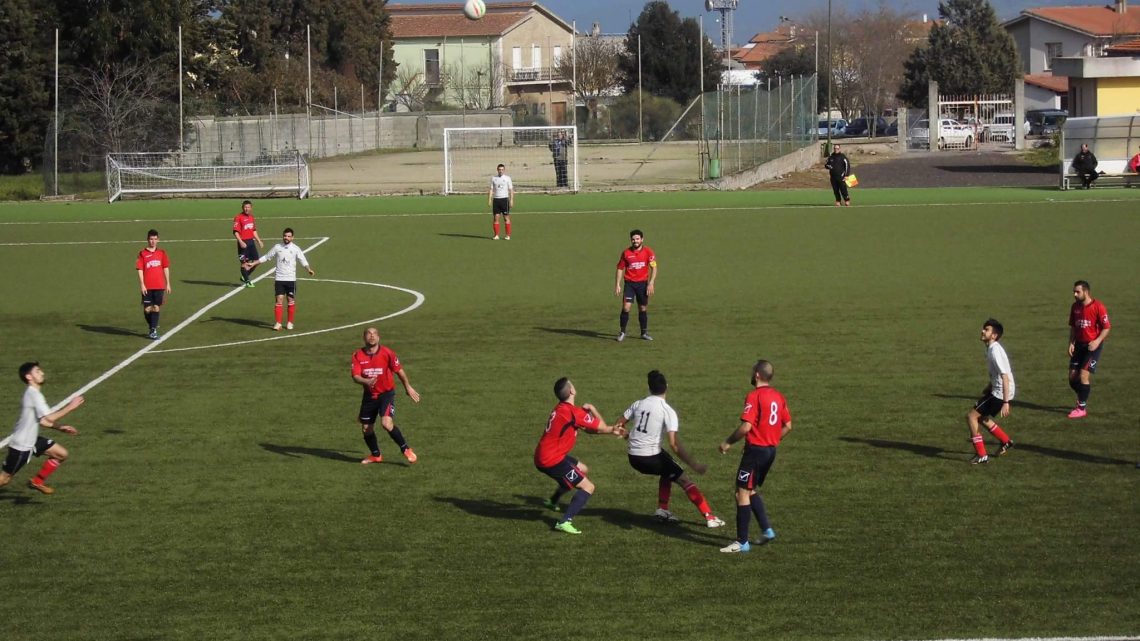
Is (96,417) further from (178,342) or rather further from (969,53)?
(969,53)

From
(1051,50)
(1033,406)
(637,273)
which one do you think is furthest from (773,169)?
(1051,50)

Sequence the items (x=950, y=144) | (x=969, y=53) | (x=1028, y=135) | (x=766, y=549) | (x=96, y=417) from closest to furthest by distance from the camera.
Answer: (x=766, y=549)
(x=96, y=417)
(x=950, y=144)
(x=1028, y=135)
(x=969, y=53)

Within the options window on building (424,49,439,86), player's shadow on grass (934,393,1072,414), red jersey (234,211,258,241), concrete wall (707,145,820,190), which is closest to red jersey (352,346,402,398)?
player's shadow on grass (934,393,1072,414)

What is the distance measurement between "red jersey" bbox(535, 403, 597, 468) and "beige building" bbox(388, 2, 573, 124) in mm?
98205

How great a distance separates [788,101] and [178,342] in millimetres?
45567

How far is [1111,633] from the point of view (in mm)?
9844

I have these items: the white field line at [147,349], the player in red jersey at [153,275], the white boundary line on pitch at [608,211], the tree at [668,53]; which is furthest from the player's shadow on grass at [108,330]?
the tree at [668,53]

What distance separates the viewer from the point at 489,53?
11294 cm

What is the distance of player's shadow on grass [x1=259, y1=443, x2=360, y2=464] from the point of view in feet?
51.2

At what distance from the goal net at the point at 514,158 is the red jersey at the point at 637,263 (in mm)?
29349

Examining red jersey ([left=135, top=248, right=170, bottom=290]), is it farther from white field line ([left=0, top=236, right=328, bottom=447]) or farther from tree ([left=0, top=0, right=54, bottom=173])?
tree ([left=0, top=0, right=54, bottom=173])

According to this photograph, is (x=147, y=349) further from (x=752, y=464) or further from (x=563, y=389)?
(x=752, y=464)

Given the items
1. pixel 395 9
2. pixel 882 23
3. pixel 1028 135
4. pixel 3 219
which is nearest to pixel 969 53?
pixel 1028 135

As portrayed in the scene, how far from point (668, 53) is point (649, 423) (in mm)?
91254
